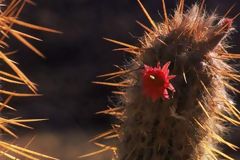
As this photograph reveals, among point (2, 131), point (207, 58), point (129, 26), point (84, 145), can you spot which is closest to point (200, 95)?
point (207, 58)

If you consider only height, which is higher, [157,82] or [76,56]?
[157,82]

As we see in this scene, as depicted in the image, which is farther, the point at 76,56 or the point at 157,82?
the point at 76,56

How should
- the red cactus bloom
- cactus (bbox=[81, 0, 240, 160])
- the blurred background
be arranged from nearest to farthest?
the red cactus bloom, cactus (bbox=[81, 0, 240, 160]), the blurred background

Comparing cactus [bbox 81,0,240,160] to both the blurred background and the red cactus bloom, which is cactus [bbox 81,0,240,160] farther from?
the blurred background

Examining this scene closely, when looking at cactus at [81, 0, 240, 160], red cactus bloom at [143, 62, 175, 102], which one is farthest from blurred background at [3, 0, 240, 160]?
red cactus bloom at [143, 62, 175, 102]

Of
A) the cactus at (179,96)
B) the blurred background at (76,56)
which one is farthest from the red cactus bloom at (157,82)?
the blurred background at (76,56)

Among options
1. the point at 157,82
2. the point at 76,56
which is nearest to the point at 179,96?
the point at 157,82

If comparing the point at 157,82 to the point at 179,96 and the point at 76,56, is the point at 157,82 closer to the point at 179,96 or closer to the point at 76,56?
the point at 179,96
